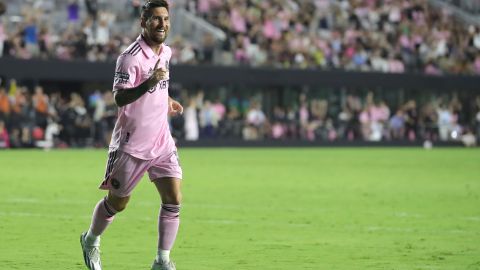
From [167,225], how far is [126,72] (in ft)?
3.99

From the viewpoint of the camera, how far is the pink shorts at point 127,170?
28.6ft

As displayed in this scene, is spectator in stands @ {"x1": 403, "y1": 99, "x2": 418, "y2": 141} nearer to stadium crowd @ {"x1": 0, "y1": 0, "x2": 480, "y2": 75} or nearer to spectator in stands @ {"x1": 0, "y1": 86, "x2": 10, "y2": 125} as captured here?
stadium crowd @ {"x1": 0, "y1": 0, "x2": 480, "y2": 75}

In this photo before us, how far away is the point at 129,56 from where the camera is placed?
8531 millimetres

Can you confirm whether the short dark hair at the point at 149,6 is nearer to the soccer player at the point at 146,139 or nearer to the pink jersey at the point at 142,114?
the soccer player at the point at 146,139

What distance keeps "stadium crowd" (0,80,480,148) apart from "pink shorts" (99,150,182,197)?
24.4 meters

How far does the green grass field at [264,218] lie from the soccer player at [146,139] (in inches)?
33.6

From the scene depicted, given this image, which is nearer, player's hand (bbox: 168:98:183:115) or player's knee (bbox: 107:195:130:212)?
player's knee (bbox: 107:195:130:212)

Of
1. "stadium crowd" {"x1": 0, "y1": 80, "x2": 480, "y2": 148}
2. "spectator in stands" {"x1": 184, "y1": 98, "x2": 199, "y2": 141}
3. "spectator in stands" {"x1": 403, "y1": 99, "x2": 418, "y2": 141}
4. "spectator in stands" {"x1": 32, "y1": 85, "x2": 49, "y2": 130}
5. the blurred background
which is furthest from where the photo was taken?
"spectator in stands" {"x1": 403, "y1": 99, "x2": 418, "y2": 141}

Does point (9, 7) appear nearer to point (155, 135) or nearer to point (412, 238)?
point (412, 238)

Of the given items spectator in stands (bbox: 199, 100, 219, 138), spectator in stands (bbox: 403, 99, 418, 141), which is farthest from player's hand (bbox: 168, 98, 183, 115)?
spectator in stands (bbox: 403, 99, 418, 141)

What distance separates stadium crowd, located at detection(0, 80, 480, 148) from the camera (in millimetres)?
33656

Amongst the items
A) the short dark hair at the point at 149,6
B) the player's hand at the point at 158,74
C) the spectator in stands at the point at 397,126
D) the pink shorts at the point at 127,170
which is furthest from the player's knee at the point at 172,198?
the spectator in stands at the point at 397,126

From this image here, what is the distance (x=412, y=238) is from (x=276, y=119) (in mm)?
29636

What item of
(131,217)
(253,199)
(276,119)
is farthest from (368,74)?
(131,217)
